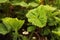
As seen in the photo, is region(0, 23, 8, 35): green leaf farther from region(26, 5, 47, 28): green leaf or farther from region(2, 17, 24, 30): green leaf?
region(26, 5, 47, 28): green leaf

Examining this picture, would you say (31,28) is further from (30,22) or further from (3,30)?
(3,30)

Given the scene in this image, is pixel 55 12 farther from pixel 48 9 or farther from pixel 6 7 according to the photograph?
pixel 6 7

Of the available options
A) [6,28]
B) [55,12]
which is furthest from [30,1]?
[6,28]

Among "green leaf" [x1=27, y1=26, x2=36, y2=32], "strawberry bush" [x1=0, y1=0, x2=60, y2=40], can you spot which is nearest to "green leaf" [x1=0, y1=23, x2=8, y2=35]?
"strawberry bush" [x1=0, y1=0, x2=60, y2=40]

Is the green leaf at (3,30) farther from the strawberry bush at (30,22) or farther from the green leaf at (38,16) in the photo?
the green leaf at (38,16)

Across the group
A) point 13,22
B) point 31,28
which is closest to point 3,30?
point 13,22

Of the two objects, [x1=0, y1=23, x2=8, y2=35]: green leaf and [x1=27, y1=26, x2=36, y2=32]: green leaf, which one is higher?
[x1=0, y1=23, x2=8, y2=35]: green leaf

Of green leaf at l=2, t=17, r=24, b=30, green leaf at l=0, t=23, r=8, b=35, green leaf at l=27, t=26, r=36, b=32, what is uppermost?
green leaf at l=2, t=17, r=24, b=30
